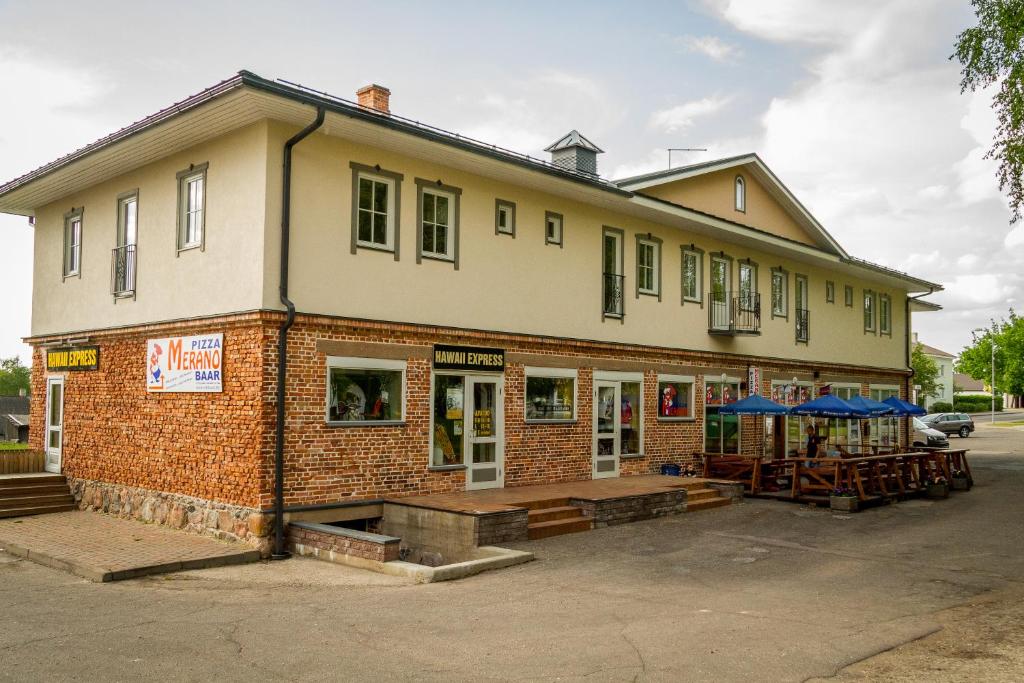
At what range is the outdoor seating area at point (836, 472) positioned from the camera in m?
17.6

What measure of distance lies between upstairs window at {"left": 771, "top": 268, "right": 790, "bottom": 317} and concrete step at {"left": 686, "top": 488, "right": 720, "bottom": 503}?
835 cm

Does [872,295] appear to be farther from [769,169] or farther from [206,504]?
[206,504]

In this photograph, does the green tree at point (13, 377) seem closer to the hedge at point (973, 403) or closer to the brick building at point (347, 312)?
the brick building at point (347, 312)

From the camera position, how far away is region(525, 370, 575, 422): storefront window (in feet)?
55.0

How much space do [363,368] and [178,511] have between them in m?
3.75

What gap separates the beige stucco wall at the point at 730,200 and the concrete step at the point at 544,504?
772 centimetres

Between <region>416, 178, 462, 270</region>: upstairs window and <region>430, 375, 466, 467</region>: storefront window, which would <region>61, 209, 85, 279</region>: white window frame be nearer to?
<region>416, 178, 462, 270</region>: upstairs window

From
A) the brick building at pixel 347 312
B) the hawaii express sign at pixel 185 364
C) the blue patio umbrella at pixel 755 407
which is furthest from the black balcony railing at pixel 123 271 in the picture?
the blue patio umbrella at pixel 755 407

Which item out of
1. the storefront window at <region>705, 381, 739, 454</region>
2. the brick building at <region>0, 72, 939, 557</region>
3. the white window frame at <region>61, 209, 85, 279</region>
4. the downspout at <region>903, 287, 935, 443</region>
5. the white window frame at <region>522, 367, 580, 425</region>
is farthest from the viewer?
the downspout at <region>903, 287, 935, 443</region>

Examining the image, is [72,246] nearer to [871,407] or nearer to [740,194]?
[740,194]

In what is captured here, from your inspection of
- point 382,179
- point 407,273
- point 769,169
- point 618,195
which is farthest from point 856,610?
point 769,169

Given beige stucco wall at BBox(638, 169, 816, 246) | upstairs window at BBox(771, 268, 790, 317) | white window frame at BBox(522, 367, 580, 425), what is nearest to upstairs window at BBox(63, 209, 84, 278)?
white window frame at BBox(522, 367, 580, 425)

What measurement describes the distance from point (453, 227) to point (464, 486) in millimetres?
4540

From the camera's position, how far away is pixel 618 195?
17.6 m
